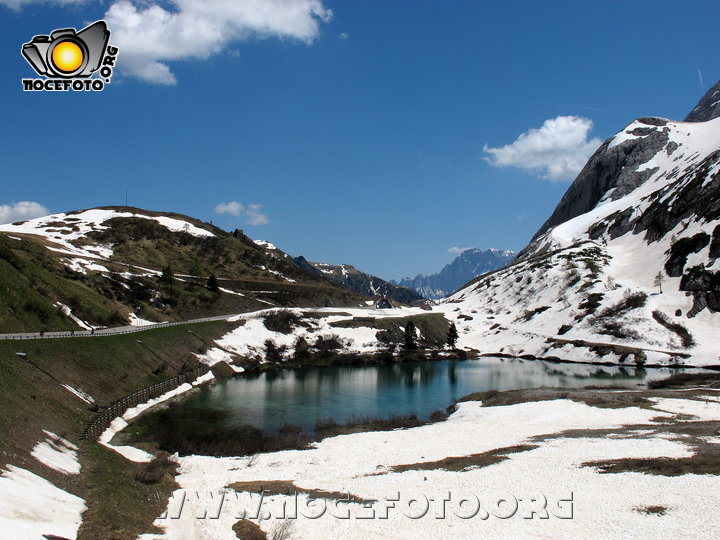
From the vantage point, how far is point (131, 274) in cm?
10450

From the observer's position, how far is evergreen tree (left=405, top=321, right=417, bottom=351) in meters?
109

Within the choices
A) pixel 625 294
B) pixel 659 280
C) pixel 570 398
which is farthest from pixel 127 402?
pixel 659 280

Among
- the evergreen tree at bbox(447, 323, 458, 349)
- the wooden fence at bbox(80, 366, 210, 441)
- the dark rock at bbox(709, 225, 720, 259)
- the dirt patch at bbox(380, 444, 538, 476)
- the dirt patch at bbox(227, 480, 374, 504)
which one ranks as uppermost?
the dark rock at bbox(709, 225, 720, 259)

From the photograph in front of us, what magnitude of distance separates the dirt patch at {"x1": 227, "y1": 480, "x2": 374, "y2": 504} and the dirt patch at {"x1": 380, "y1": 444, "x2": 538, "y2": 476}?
563cm

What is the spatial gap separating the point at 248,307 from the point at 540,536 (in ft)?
347

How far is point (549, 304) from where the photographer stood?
436 ft

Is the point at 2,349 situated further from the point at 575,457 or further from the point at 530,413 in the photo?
the point at 530,413

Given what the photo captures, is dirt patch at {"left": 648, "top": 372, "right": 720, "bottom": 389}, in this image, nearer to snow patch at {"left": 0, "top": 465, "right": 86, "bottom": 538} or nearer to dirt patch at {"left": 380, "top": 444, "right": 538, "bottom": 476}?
dirt patch at {"left": 380, "top": 444, "right": 538, "bottom": 476}

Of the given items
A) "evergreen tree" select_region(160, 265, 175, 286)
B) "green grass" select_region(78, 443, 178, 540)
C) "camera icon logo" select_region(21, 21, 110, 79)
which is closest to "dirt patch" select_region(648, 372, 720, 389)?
"green grass" select_region(78, 443, 178, 540)

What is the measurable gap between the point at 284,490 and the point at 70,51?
93.0ft

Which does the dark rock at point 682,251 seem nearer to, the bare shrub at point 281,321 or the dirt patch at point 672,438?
the bare shrub at point 281,321

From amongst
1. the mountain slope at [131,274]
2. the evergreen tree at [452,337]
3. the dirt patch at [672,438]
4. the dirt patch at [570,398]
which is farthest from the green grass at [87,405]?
the evergreen tree at [452,337]

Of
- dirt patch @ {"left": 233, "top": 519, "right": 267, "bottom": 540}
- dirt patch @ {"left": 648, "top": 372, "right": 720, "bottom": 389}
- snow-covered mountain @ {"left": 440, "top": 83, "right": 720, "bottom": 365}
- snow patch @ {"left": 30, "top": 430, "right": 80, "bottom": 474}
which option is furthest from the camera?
snow-covered mountain @ {"left": 440, "top": 83, "right": 720, "bottom": 365}

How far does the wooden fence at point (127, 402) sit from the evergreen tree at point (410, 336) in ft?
171
